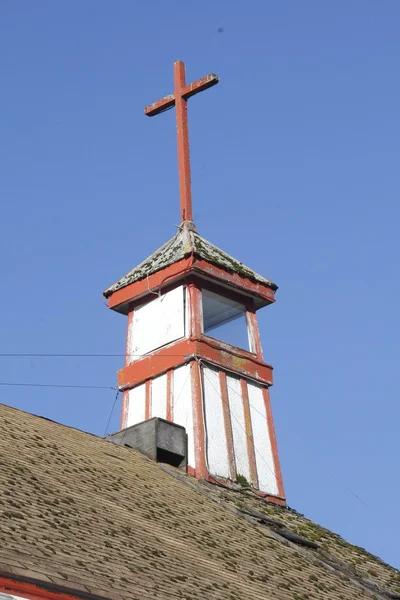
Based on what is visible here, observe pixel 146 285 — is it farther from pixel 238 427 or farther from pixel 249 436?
pixel 249 436

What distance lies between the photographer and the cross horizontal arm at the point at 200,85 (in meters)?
19.7

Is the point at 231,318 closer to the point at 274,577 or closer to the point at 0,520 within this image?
the point at 274,577

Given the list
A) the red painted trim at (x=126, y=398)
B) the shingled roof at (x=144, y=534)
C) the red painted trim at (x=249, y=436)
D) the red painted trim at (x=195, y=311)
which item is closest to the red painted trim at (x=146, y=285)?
the red painted trim at (x=195, y=311)

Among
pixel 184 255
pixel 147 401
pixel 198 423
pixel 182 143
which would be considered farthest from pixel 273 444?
pixel 182 143

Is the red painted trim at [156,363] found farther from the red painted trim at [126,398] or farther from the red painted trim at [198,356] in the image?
the red painted trim at [126,398]

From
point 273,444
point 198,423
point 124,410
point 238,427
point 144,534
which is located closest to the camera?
point 144,534

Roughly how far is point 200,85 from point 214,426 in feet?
22.8

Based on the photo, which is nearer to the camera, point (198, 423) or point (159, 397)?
point (198, 423)

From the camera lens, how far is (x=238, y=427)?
673 inches

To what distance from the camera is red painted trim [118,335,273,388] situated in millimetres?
17141

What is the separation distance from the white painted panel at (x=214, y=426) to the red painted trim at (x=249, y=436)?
1.82 feet

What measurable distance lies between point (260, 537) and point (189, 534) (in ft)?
5.96

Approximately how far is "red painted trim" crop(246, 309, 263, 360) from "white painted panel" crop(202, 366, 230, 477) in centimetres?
125

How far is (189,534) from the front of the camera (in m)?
11.6
